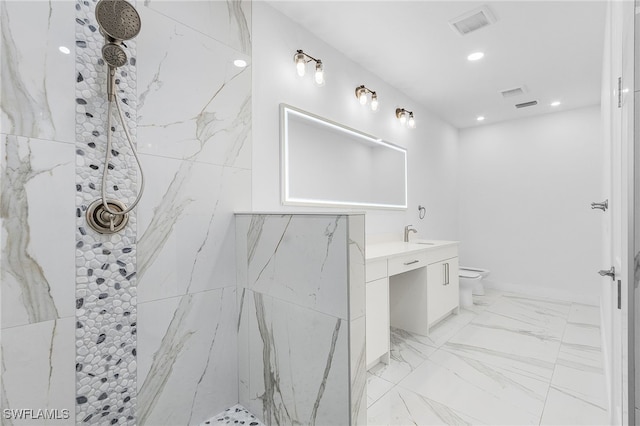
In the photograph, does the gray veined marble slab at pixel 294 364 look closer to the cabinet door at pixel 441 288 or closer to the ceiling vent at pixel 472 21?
the cabinet door at pixel 441 288

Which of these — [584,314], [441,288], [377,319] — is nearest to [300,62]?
[377,319]

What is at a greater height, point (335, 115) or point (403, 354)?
point (335, 115)

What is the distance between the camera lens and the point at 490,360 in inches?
88.5

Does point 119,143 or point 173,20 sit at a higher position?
point 173,20

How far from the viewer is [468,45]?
241 cm

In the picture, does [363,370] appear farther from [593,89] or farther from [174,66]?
[593,89]

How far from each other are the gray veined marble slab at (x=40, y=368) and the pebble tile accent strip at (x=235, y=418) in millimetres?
640

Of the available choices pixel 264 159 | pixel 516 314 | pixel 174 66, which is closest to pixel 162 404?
pixel 264 159

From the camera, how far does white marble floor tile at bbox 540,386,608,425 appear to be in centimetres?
160

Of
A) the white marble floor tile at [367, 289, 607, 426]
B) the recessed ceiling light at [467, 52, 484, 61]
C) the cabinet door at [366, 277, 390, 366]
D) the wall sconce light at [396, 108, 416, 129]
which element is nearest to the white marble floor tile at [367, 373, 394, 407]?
the white marble floor tile at [367, 289, 607, 426]

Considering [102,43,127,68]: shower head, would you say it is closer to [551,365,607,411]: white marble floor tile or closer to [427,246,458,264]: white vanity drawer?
[427,246,458,264]: white vanity drawer

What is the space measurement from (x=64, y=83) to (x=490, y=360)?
301 cm

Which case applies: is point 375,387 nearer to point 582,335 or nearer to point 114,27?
point 582,335

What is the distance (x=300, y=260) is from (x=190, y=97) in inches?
40.0
